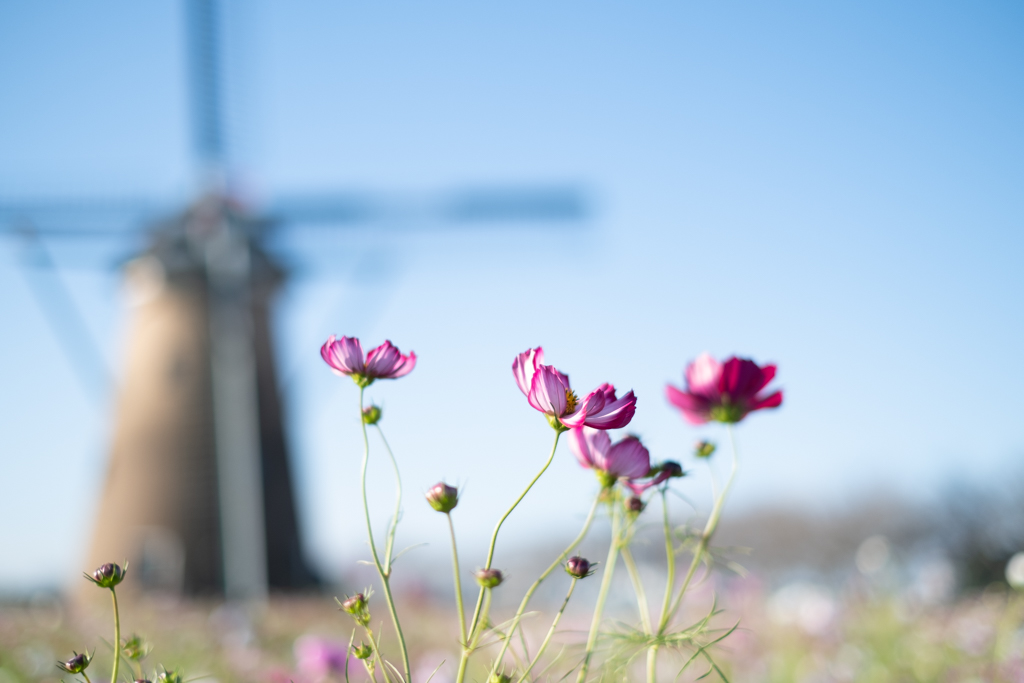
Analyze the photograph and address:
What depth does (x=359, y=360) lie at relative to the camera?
3.60 ft

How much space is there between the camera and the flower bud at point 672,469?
1074 millimetres

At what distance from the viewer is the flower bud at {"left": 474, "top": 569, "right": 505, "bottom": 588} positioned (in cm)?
89

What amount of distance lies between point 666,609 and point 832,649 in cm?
327

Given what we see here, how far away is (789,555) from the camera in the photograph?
2933 centimetres

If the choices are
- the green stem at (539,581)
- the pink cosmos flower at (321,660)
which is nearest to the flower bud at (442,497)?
the green stem at (539,581)

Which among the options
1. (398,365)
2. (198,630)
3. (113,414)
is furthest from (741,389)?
(113,414)

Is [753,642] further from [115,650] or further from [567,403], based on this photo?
[115,650]

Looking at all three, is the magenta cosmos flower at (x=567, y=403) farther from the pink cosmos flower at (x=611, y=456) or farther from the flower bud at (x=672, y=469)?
the flower bud at (x=672, y=469)

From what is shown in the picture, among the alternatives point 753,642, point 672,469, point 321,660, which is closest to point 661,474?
point 672,469

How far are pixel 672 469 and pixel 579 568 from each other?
0.21 metres

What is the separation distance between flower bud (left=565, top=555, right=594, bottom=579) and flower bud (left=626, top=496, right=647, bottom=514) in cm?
12

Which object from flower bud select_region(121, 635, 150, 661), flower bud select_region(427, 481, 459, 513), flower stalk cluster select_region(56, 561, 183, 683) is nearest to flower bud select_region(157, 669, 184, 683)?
flower stalk cluster select_region(56, 561, 183, 683)

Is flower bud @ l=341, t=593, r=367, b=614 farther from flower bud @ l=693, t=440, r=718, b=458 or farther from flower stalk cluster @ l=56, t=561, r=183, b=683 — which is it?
flower bud @ l=693, t=440, r=718, b=458

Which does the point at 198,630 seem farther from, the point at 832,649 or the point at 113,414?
the point at 113,414
